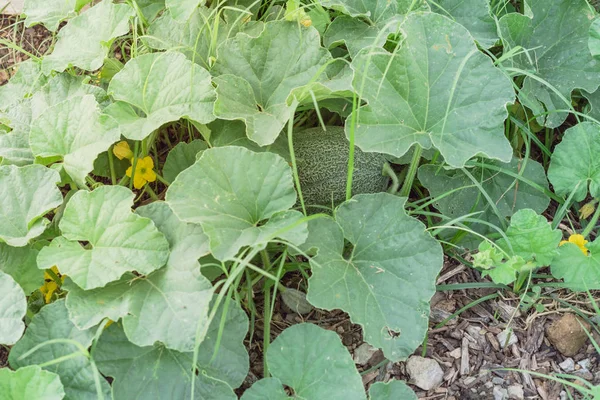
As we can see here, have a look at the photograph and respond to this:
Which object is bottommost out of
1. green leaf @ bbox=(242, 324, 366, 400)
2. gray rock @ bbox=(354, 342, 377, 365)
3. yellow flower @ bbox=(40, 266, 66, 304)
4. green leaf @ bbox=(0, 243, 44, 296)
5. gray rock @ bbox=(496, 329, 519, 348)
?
gray rock @ bbox=(354, 342, 377, 365)

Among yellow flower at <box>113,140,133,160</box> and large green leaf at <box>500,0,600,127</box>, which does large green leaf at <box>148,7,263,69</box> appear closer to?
yellow flower at <box>113,140,133,160</box>

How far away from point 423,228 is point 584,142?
69cm

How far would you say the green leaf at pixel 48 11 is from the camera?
91.2 inches

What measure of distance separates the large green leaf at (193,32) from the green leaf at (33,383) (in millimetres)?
1086

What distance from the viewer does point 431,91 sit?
195 cm

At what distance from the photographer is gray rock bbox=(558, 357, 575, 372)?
2.01m

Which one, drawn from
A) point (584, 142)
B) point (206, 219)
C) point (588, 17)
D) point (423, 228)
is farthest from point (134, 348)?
point (588, 17)

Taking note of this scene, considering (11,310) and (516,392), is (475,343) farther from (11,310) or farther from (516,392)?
(11,310)

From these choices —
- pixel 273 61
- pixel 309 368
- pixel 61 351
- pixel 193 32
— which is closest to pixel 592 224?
pixel 309 368

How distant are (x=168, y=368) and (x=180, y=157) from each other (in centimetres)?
69

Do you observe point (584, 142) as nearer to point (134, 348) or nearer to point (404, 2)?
point (404, 2)

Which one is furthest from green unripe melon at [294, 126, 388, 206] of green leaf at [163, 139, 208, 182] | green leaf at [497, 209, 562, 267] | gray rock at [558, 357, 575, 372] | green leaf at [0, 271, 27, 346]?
green leaf at [0, 271, 27, 346]

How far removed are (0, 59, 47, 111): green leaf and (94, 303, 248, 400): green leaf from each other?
97 cm

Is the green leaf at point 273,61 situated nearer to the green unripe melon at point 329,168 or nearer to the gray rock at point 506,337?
the green unripe melon at point 329,168
